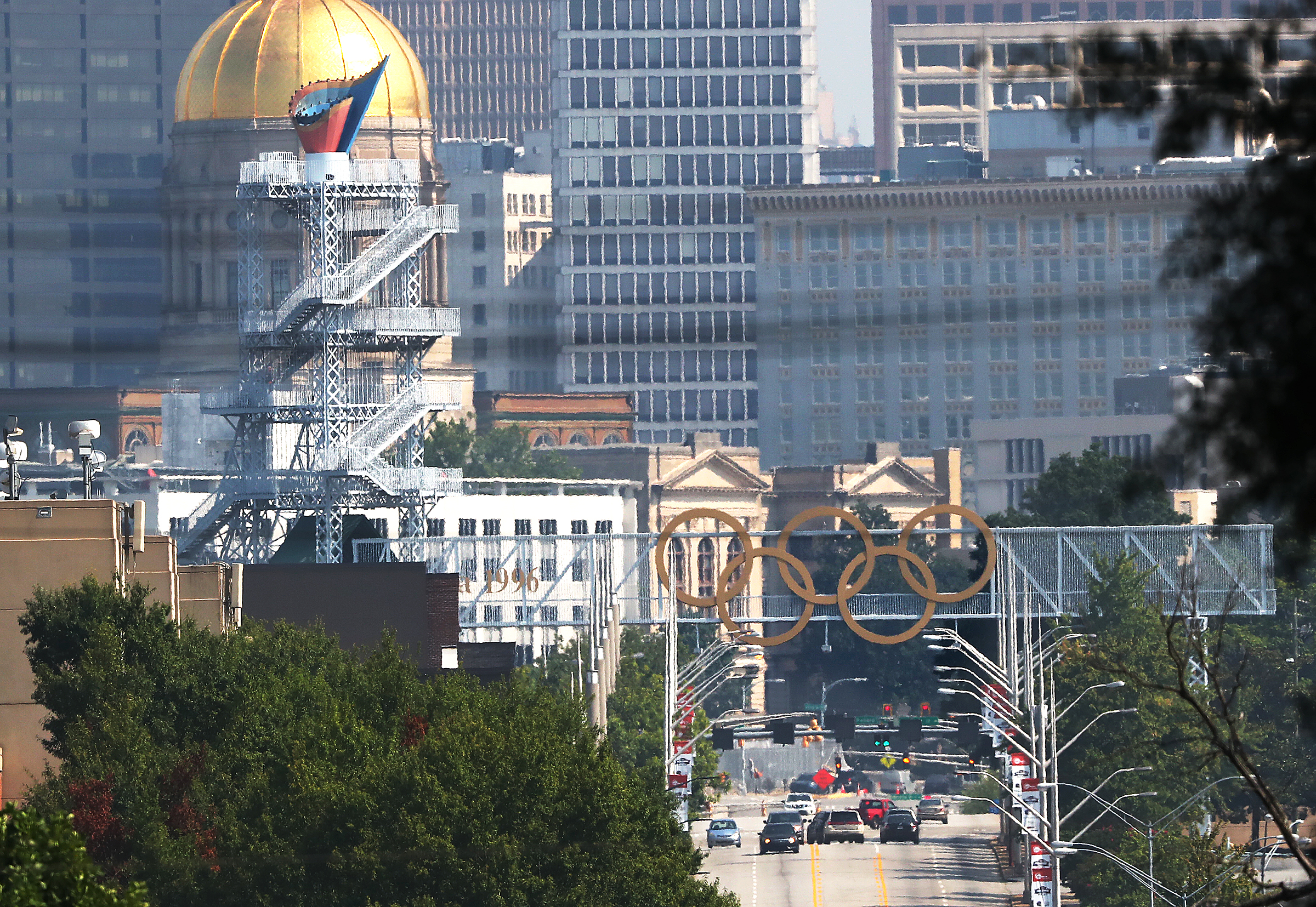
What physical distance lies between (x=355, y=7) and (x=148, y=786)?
14682 centimetres

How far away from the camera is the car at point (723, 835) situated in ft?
415

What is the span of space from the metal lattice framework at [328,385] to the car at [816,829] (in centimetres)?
2311

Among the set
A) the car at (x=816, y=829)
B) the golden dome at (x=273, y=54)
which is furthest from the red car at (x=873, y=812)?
the golden dome at (x=273, y=54)

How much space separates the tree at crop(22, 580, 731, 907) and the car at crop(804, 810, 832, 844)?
64330 millimetres

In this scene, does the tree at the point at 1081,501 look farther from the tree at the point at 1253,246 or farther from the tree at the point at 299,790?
the tree at the point at 1253,246

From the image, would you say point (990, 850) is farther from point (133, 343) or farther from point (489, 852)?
point (133, 343)

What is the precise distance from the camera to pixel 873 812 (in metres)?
142

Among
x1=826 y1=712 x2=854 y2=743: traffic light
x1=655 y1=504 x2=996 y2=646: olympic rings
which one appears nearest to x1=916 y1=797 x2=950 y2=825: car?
x1=826 y1=712 x2=854 y2=743: traffic light

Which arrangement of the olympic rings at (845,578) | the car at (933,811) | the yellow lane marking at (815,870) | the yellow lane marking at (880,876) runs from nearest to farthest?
the yellow lane marking at (880,876)
the yellow lane marking at (815,870)
the olympic rings at (845,578)
the car at (933,811)

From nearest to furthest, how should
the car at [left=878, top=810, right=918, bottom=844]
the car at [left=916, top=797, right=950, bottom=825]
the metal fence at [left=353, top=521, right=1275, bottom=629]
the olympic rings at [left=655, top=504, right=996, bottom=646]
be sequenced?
the olympic rings at [left=655, top=504, right=996, bottom=646], the metal fence at [left=353, top=521, right=1275, bottom=629], the car at [left=878, top=810, right=918, bottom=844], the car at [left=916, top=797, right=950, bottom=825]

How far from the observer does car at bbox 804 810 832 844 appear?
130 metres

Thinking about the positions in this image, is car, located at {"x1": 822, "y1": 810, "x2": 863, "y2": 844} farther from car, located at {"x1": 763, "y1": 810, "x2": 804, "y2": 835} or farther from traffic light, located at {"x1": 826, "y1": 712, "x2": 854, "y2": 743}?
traffic light, located at {"x1": 826, "y1": 712, "x2": 854, "y2": 743}

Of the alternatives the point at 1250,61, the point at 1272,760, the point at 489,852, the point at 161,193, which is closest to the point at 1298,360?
the point at 1250,61

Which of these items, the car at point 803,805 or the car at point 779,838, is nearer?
the car at point 779,838
